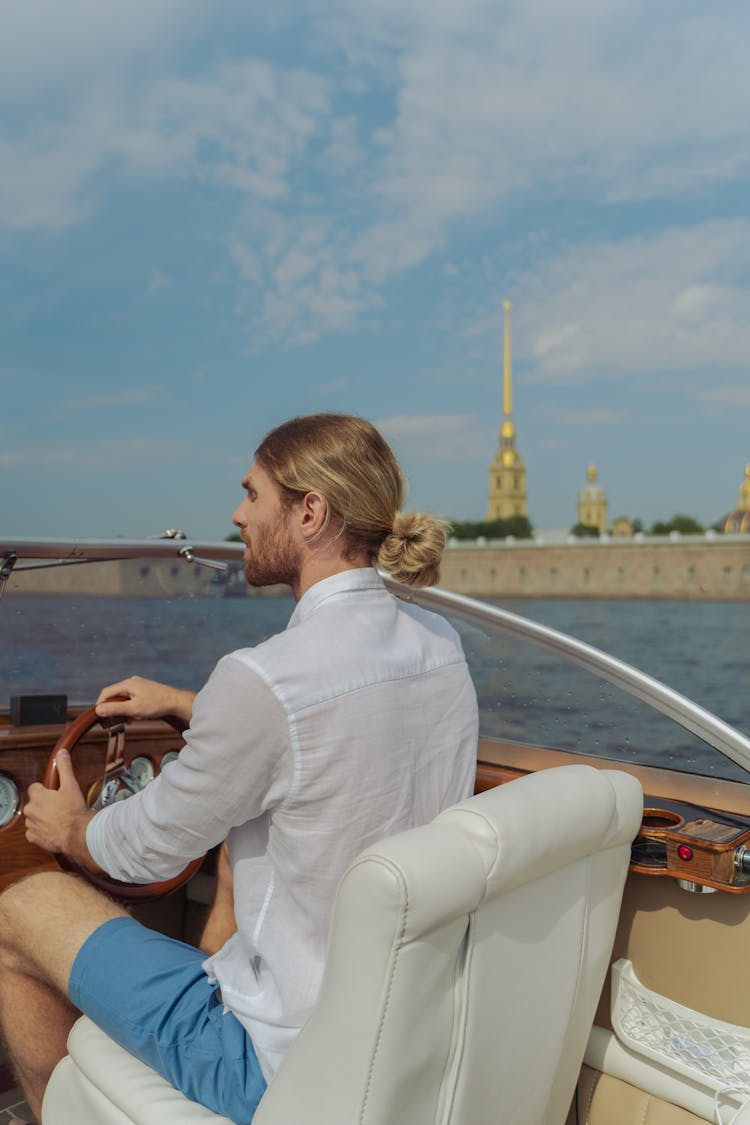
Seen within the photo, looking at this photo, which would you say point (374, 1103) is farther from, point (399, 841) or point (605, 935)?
point (605, 935)

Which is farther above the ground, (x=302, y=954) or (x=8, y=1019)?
(x=302, y=954)

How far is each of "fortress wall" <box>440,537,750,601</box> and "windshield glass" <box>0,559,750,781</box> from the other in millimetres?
50268

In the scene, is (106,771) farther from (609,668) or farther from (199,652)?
(609,668)

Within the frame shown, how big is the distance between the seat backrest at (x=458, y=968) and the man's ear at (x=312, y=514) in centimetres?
48

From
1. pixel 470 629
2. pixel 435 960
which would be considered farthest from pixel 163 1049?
pixel 470 629

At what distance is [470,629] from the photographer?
2.64 metres

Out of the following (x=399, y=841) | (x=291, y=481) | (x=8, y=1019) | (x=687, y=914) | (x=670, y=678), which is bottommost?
(x=670, y=678)

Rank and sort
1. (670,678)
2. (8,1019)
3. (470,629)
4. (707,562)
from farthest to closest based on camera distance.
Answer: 1. (707,562)
2. (670,678)
3. (470,629)
4. (8,1019)

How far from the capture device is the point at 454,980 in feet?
4.07

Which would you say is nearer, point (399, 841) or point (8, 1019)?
point (399, 841)

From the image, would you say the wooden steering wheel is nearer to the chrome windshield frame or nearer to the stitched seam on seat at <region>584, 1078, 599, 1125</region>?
the chrome windshield frame

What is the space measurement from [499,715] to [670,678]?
30.1 meters

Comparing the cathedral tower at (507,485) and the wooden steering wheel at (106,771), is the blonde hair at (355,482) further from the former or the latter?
the cathedral tower at (507,485)

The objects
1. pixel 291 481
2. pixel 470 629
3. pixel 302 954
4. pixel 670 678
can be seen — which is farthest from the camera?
pixel 670 678
